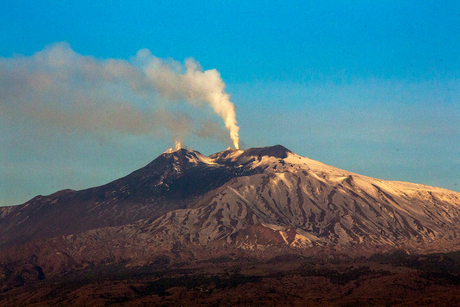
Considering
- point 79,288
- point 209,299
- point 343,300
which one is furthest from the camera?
point 79,288

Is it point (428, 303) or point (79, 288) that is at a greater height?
point (79, 288)

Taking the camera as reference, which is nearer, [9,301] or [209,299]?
[209,299]

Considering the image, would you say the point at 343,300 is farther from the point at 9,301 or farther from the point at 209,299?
the point at 9,301

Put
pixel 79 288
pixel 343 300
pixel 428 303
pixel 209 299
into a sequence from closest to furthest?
pixel 428 303, pixel 343 300, pixel 209 299, pixel 79 288

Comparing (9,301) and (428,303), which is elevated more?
(9,301)

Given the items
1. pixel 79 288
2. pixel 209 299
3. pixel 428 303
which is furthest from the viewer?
pixel 79 288

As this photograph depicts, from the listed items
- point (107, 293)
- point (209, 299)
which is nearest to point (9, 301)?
point (107, 293)

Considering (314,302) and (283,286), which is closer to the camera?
(314,302)

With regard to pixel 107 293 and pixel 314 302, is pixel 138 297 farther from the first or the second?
pixel 314 302

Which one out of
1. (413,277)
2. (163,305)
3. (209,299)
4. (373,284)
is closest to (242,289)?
(209,299)
